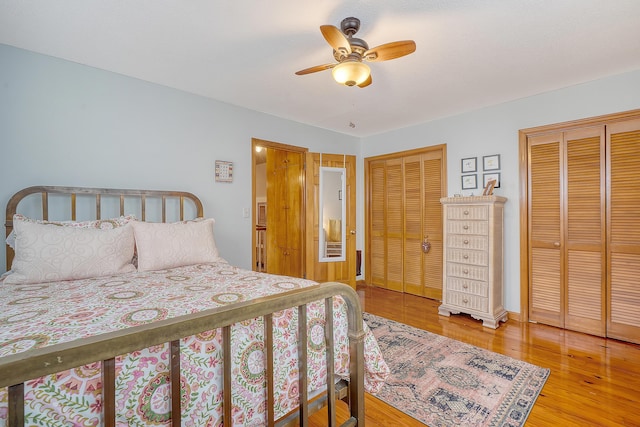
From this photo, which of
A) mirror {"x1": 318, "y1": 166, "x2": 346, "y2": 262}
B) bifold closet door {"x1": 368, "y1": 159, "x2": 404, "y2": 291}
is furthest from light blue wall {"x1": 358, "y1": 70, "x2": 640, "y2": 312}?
mirror {"x1": 318, "y1": 166, "x2": 346, "y2": 262}

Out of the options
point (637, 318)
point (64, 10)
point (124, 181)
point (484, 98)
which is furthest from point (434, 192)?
point (64, 10)

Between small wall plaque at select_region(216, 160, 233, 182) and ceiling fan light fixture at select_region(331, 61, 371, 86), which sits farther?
small wall plaque at select_region(216, 160, 233, 182)

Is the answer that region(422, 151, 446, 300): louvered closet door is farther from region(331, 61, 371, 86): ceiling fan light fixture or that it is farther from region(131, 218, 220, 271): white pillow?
region(131, 218, 220, 271): white pillow

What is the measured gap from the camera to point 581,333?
2.86 m

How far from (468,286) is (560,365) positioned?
1.07 metres

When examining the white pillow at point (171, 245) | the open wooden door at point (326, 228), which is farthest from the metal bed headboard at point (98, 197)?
the open wooden door at point (326, 228)

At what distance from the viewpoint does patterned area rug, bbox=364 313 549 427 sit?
172 centimetres

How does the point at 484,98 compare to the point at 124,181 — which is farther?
the point at 484,98

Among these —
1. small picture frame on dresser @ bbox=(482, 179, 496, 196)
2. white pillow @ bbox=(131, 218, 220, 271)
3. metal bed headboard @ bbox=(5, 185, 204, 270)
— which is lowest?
white pillow @ bbox=(131, 218, 220, 271)

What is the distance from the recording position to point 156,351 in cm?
87

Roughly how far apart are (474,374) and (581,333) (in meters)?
1.61

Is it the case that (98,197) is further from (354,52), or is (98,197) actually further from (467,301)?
(467,301)

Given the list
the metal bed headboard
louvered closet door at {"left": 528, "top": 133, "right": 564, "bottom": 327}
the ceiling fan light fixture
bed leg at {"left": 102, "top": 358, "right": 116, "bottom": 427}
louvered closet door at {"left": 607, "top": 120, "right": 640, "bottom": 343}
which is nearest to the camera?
bed leg at {"left": 102, "top": 358, "right": 116, "bottom": 427}

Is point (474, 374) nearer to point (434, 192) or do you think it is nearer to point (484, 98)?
point (434, 192)
